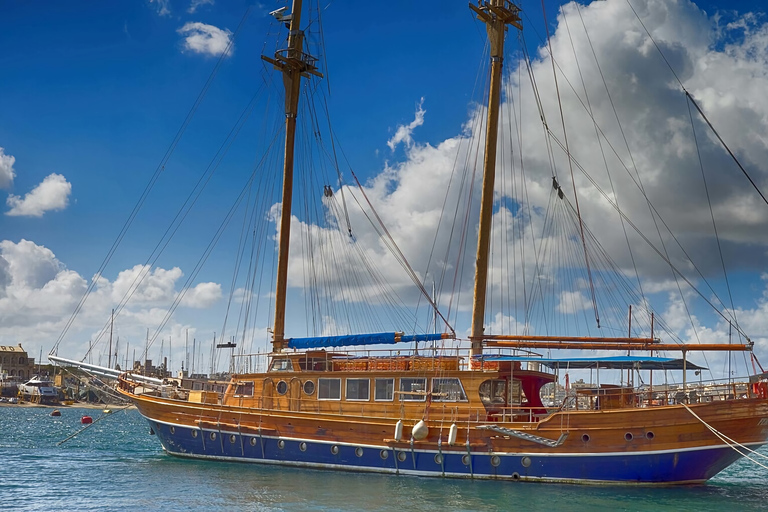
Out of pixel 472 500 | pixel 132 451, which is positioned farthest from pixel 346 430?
pixel 132 451

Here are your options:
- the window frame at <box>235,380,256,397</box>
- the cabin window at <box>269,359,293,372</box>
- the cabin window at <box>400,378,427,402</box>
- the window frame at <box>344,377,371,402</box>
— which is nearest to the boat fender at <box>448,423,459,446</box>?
the cabin window at <box>400,378,427,402</box>

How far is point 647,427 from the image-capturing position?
78.8 ft

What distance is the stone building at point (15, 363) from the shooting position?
444 ft

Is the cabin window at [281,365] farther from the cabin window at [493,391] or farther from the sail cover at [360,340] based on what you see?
the cabin window at [493,391]

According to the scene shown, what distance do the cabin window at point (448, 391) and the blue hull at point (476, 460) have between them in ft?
6.25

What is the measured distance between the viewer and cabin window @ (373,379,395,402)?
27.9m

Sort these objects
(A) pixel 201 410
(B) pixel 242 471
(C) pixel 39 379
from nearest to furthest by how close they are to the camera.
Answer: (B) pixel 242 471 < (A) pixel 201 410 < (C) pixel 39 379

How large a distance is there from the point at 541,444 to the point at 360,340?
27.9ft

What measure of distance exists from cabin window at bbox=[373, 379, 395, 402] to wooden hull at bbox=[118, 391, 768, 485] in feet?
3.53

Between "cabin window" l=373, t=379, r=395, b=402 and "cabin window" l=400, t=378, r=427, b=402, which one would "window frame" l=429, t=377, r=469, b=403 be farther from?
"cabin window" l=373, t=379, r=395, b=402

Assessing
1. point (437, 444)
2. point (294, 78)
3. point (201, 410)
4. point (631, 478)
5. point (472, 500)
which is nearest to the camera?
point (472, 500)

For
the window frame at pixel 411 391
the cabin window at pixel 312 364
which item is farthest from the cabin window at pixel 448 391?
the cabin window at pixel 312 364

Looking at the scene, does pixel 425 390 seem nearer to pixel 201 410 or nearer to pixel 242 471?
pixel 242 471

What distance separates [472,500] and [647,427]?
249 inches
